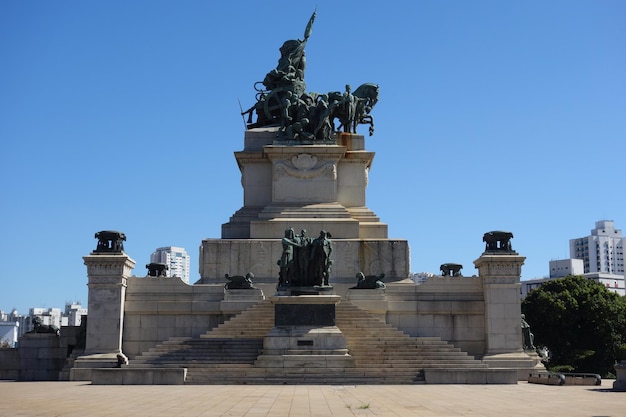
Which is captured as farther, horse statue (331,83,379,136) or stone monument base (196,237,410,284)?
horse statue (331,83,379,136)

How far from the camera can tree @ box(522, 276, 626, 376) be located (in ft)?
178

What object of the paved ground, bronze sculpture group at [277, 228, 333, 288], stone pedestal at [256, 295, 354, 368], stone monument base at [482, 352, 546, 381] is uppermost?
bronze sculpture group at [277, 228, 333, 288]

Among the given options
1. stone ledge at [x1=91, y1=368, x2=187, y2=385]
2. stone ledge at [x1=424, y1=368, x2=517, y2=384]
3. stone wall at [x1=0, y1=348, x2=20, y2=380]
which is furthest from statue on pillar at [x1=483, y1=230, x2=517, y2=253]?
stone wall at [x1=0, y1=348, x2=20, y2=380]

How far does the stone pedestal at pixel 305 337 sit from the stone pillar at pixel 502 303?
8783 mm

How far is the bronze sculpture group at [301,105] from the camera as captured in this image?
44.7 m

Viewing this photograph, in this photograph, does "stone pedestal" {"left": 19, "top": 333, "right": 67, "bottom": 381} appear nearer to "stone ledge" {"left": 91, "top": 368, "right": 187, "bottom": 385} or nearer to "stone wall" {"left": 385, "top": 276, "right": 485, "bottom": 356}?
"stone ledge" {"left": 91, "top": 368, "right": 187, "bottom": 385}

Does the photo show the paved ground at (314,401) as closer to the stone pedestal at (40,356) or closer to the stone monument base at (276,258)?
the stone pedestal at (40,356)

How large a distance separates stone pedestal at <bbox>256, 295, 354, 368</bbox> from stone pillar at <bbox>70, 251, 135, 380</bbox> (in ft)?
29.2

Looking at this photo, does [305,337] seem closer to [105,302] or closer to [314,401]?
[314,401]

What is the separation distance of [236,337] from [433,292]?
9.74 m

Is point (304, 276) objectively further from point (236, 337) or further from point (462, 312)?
point (462, 312)

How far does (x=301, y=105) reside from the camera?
148 ft

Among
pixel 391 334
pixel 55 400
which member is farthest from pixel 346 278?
pixel 55 400

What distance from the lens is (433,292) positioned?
3856 cm
